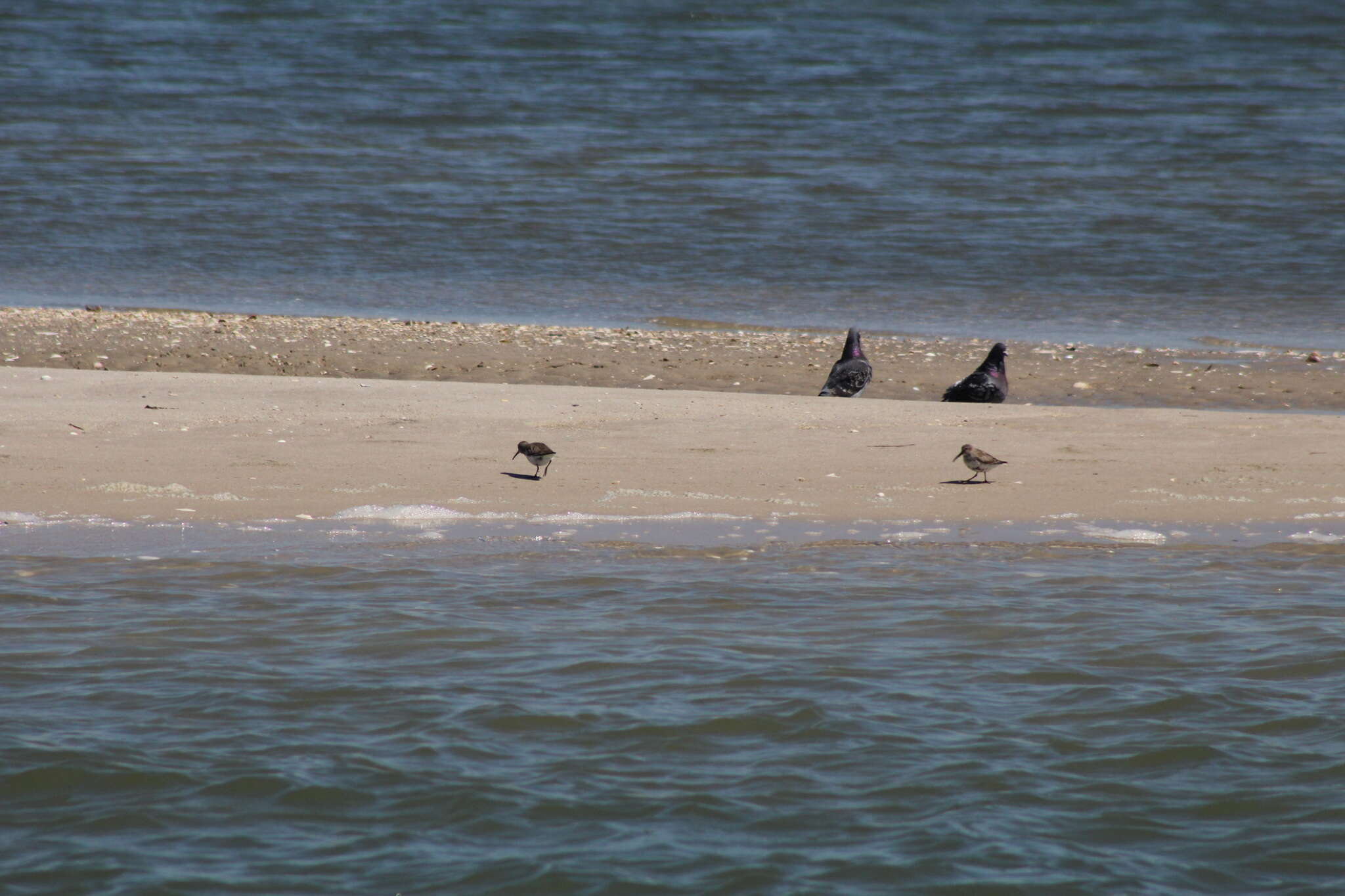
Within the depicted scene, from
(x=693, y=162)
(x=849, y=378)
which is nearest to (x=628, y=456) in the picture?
(x=849, y=378)

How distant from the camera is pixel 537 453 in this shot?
736cm

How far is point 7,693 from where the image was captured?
185 inches

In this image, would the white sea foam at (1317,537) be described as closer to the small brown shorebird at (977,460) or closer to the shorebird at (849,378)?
the small brown shorebird at (977,460)

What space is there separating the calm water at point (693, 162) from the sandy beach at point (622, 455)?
20.9 feet

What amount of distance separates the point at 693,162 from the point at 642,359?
581 inches

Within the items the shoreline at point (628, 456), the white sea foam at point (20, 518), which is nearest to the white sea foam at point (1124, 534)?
the shoreline at point (628, 456)

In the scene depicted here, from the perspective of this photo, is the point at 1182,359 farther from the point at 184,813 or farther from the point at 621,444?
the point at 184,813

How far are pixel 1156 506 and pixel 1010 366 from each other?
5.62 meters

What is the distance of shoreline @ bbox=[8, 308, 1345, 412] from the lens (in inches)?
465

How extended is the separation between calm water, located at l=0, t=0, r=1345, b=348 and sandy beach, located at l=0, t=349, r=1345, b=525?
6.38 m

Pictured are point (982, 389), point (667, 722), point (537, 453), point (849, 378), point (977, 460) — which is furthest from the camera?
point (849, 378)

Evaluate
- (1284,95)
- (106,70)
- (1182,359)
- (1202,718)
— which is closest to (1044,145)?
(1284,95)

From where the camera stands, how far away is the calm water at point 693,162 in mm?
18016

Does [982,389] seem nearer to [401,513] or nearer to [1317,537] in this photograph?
[1317,537]
